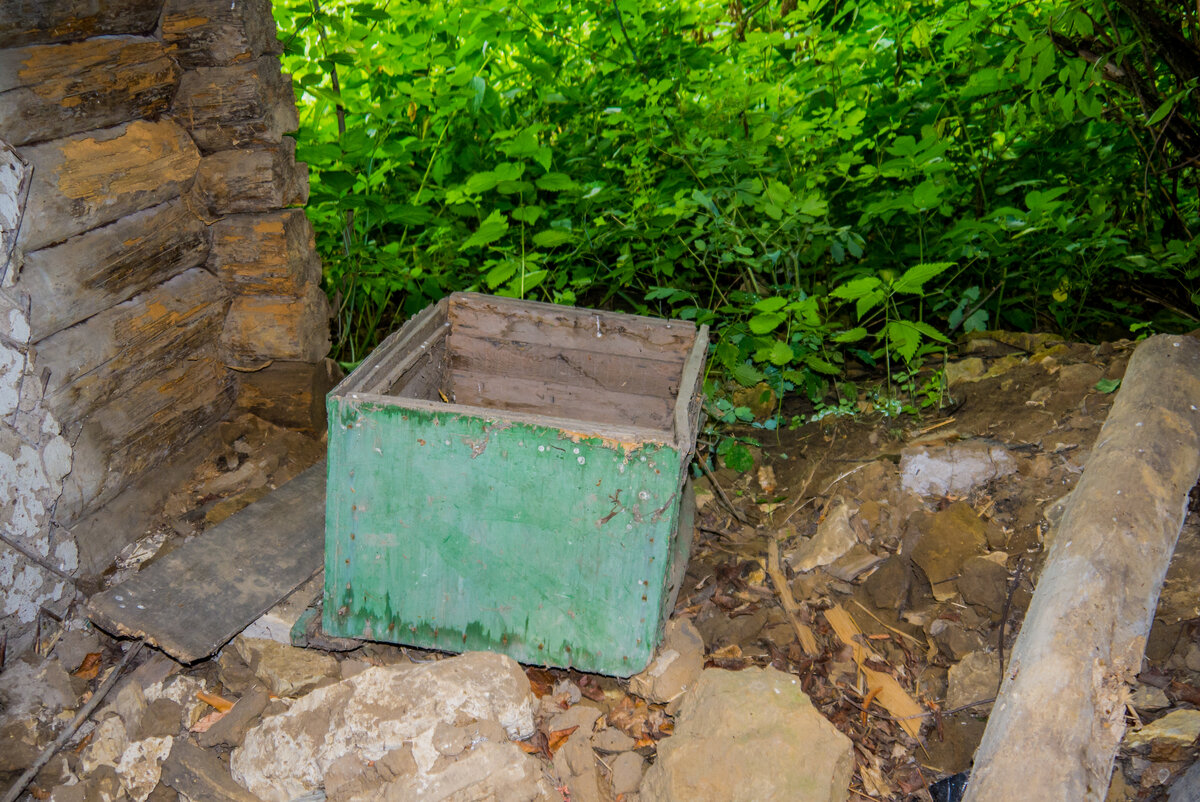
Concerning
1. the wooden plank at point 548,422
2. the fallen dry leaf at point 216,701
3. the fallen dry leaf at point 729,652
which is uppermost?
the wooden plank at point 548,422

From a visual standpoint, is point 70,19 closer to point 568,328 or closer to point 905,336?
point 568,328

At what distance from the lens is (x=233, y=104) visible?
291cm

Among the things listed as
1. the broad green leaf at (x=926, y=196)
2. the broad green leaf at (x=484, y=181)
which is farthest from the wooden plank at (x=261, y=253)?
the broad green leaf at (x=926, y=196)

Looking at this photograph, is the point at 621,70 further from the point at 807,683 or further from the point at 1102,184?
the point at 807,683

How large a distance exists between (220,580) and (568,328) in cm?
130

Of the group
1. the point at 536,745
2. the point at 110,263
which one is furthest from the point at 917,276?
the point at 110,263

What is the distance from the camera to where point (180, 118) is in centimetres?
291

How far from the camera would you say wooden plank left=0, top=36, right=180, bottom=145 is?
7.50 feet

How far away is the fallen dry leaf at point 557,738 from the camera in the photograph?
2.21m

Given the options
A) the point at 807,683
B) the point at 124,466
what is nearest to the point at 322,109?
the point at 124,466

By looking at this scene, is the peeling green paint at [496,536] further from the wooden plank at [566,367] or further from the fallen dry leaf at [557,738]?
the wooden plank at [566,367]

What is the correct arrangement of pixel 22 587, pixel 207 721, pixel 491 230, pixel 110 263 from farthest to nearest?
pixel 491 230
pixel 110 263
pixel 22 587
pixel 207 721

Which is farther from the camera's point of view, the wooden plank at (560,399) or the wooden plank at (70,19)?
the wooden plank at (560,399)

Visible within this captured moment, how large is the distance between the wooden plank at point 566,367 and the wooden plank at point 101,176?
107 centimetres
